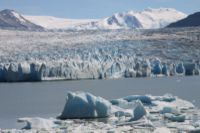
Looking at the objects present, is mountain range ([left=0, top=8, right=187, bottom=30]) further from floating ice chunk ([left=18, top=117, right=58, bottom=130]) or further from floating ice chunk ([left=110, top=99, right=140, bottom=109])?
floating ice chunk ([left=18, top=117, right=58, bottom=130])

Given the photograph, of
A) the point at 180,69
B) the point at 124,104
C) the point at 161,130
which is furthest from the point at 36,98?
the point at 180,69

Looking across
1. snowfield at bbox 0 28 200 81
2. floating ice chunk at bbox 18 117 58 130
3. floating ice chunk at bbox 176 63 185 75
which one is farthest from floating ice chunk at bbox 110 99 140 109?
floating ice chunk at bbox 176 63 185 75

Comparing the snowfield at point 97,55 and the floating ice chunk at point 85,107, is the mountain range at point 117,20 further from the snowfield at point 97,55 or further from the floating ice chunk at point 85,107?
the floating ice chunk at point 85,107

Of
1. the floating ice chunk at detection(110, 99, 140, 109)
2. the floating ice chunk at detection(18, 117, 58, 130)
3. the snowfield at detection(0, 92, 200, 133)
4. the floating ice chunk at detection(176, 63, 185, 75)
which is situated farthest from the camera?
the floating ice chunk at detection(176, 63, 185, 75)

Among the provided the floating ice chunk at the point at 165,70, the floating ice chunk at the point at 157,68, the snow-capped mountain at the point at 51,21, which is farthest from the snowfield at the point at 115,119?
the snow-capped mountain at the point at 51,21

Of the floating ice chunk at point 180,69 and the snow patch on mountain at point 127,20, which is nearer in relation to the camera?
the floating ice chunk at point 180,69

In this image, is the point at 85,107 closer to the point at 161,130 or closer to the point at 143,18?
the point at 161,130
